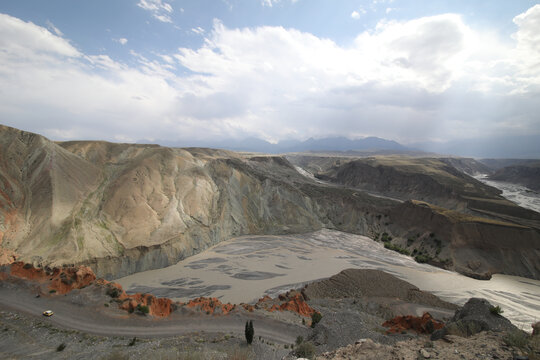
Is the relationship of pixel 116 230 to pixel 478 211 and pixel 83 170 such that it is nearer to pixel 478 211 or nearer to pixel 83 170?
pixel 83 170

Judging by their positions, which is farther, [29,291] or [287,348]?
[29,291]

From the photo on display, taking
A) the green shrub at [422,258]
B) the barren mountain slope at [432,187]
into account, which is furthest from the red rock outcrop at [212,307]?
the barren mountain slope at [432,187]

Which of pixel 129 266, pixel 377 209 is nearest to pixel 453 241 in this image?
pixel 377 209

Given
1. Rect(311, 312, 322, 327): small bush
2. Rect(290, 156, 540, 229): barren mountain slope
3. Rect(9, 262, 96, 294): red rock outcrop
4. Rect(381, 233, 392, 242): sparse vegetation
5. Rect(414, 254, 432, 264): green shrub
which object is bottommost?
Rect(414, 254, 432, 264): green shrub

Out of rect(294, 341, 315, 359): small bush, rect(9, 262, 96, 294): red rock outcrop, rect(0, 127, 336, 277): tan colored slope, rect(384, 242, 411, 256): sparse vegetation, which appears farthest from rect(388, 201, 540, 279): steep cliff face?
rect(9, 262, 96, 294): red rock outcrop

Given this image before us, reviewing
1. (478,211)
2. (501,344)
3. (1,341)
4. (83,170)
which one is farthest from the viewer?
(478,211)

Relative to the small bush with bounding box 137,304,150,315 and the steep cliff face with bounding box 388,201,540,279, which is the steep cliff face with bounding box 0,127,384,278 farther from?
the small bush with bounding box 137,304,150,315
